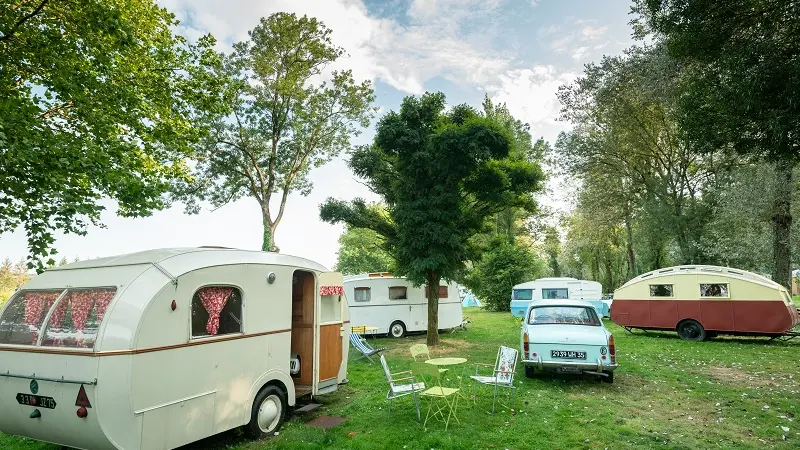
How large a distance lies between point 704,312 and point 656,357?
480 centimetres

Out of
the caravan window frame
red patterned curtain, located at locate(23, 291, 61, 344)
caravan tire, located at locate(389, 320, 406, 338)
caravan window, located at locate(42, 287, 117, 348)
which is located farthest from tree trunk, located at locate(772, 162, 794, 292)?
red patterned curtain, located at locate(23, 291, 61, 344)

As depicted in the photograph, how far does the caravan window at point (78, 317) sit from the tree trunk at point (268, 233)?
17287mm

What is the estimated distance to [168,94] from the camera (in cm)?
1177

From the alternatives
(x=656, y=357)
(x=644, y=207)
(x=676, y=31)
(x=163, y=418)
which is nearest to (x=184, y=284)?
(x=163, y=418)

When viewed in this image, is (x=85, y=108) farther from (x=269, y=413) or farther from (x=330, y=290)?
(x=269, y=413)

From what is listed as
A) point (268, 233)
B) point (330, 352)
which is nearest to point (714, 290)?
point (330, 352)

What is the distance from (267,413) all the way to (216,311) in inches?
73.1

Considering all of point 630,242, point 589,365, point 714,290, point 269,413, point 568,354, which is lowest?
point 269,413

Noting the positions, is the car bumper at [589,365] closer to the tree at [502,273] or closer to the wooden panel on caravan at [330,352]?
the wooden panel on caravan at [330,352]

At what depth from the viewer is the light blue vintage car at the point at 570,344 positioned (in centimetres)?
867

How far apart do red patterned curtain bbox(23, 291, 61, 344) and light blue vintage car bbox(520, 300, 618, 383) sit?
8.21m

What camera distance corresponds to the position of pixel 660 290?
54.9ft

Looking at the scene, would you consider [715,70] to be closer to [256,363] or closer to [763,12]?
[763,12]

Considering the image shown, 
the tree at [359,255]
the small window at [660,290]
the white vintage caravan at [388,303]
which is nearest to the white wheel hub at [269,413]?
the white vintage caravan at [388,303]
